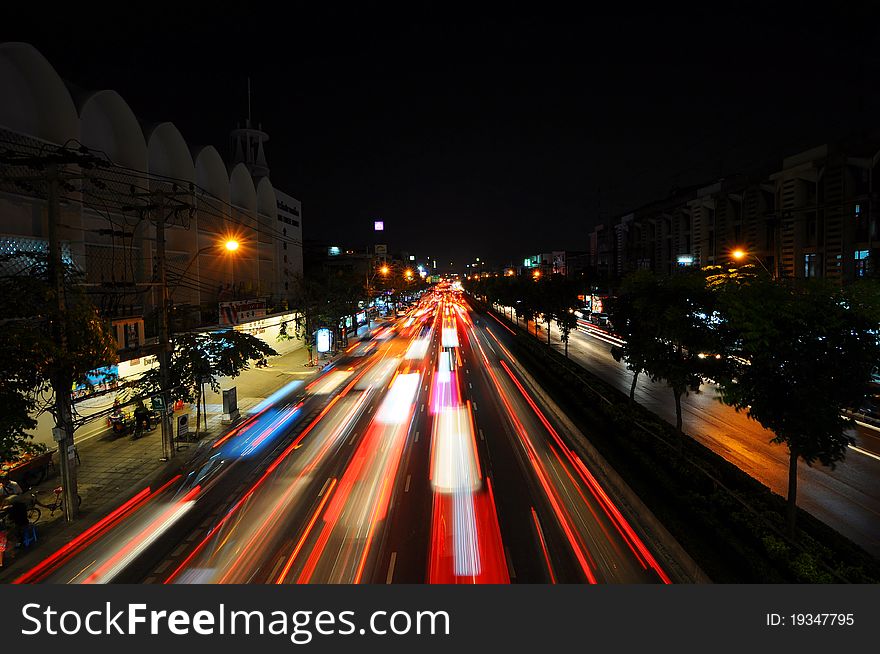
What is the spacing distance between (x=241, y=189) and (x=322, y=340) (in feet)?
81.4

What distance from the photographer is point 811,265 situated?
4109 centimetres

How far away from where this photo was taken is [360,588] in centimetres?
565

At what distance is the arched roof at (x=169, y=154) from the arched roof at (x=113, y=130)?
2765 mm

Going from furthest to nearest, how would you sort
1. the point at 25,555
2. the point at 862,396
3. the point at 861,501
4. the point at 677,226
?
the point at 677,226 → the point at 861,501 → the point at 25,555 → the point at 862,396

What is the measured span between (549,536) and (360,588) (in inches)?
301

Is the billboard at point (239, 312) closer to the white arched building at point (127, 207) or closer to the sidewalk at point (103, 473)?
the white arched building at point (127, 207)

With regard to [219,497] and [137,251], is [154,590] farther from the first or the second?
[137,251]

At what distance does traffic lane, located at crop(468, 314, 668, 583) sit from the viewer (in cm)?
1059

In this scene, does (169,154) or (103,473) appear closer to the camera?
(103,473)

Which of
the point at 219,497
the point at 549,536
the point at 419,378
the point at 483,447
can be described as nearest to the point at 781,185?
the point at 419,378

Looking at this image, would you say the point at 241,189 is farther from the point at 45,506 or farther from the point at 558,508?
the point at 558,508

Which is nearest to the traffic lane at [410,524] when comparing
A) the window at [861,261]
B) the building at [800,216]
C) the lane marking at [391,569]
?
the lane marking at [391,569]

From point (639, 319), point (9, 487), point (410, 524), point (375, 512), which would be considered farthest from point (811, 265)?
point (9, 487)

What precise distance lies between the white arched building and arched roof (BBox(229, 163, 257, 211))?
0.12 m
